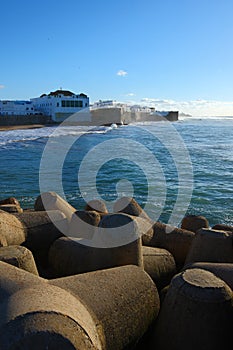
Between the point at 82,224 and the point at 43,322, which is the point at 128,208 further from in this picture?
the point at 43,322

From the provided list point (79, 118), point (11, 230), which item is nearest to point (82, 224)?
point (11, 230)

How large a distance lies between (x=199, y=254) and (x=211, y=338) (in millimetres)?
1538

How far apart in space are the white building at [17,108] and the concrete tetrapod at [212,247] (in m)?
62.1

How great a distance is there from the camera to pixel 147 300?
2.88m

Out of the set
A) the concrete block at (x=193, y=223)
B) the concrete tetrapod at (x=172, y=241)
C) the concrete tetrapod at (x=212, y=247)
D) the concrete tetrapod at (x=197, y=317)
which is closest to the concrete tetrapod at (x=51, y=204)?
the concrete tetrapod at (x=172, y=241)

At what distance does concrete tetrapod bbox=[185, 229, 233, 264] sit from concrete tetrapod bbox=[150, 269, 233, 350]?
1295 millimetres

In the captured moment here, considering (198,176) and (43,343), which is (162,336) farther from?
(198,176)

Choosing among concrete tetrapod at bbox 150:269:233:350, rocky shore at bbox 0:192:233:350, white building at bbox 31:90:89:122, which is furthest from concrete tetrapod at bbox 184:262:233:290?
white building at bbox 31:90:89:122

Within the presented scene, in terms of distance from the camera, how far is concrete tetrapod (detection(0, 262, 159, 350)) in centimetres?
177

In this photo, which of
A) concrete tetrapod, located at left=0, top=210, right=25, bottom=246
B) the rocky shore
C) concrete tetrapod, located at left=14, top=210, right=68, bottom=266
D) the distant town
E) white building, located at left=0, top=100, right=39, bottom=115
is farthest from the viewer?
white building, located at left=0, top=100, right=39, bottom=115

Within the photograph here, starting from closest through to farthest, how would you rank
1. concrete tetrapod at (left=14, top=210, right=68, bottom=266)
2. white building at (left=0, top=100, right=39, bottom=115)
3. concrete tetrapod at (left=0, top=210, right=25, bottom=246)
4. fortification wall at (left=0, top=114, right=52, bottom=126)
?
concrete tetrapod at (left=0, top=210, right=25, bottom=246) → concrete tetrapod at (left=14, top=210, right=68, bottom=266) → fortification wall at (left=0, top=114, right=52, bottom=126) → white building at (left=0, top=100, right=39, bottom=115)

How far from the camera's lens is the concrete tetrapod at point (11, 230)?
3954 millimetres

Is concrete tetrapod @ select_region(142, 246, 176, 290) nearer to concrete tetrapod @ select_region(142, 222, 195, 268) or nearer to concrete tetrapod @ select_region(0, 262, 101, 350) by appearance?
concrete tetrapod @ select_region(142, 222, 195, 268)

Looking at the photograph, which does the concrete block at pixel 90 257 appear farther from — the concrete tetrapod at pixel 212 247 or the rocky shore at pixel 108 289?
the concrete tetrapod at pixel 212 247
